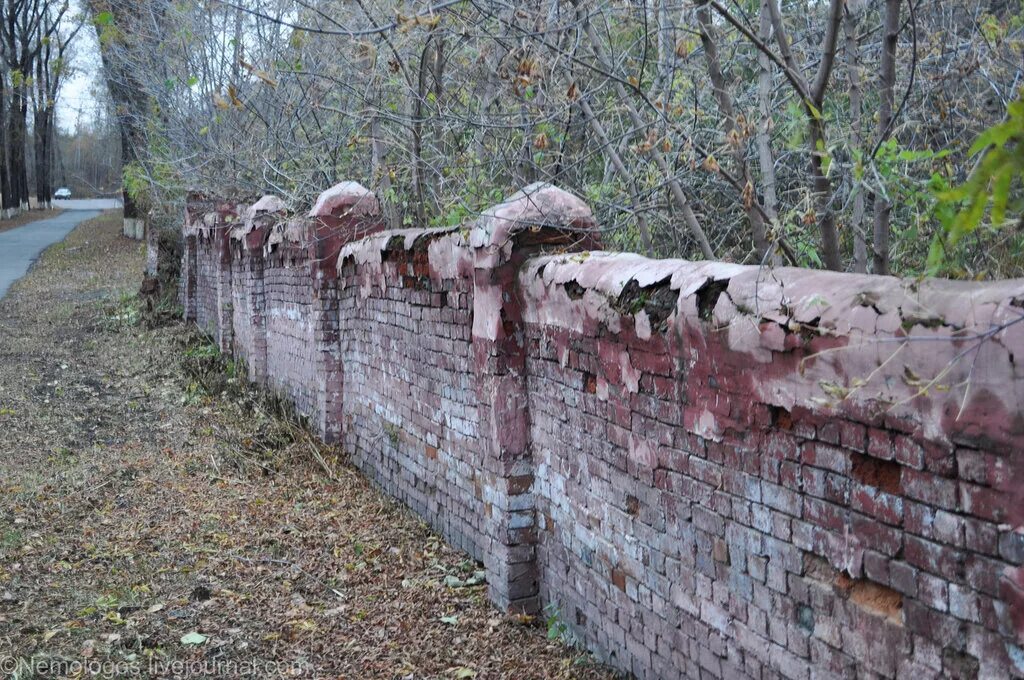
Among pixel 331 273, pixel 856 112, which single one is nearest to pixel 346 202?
pixel 331 273

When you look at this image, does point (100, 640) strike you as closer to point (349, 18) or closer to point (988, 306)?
point (988, 306)

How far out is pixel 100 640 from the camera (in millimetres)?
4320

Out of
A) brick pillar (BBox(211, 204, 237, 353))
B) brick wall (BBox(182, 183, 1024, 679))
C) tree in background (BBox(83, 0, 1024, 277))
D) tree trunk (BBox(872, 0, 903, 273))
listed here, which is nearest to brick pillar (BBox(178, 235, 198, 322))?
brick pillar (BBox(211, 204, 237, 353))

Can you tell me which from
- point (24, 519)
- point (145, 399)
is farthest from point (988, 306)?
point (145, 399)

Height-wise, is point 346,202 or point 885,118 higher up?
point 885,118

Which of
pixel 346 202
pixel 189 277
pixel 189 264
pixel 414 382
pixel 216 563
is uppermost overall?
pixel 346 202

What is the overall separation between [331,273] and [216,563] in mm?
2978

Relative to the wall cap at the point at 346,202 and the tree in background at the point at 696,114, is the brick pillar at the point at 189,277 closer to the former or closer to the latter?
the tree in background at the point at 696,114

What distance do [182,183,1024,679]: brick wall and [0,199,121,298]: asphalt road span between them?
715 inches

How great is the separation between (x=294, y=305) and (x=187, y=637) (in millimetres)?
4886

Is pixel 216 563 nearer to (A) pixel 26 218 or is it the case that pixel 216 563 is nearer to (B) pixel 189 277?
(B) pixel 189 277

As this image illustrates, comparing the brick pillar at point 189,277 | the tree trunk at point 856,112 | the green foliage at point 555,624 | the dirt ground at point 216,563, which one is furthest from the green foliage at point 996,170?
the brick pillar at point 189,277

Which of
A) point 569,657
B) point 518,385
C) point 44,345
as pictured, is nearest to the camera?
point 569,657

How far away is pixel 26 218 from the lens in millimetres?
41719
